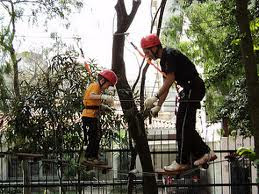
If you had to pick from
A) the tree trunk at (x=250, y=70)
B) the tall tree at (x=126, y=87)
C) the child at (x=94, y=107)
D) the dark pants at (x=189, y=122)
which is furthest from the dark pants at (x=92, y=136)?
the tree trunk at (x=250, y=70)

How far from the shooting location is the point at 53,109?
23.3 feet

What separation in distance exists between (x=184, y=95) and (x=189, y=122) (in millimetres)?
311

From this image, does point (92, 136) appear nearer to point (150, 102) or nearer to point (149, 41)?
point (150, 102)

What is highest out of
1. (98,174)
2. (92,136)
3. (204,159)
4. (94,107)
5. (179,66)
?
(179,66)

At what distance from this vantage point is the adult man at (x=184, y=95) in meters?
5.30

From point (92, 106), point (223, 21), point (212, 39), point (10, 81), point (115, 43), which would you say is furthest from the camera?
point (212, 39)

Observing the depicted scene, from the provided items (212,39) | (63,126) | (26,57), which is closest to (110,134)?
(63,126)

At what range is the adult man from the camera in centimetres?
530

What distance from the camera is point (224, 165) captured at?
1270 centimetres

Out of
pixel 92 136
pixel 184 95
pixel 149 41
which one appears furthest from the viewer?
pixel 92 136

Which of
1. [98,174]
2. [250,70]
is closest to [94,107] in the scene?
[250,70]

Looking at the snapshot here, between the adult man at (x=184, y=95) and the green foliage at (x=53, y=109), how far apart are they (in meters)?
1.99

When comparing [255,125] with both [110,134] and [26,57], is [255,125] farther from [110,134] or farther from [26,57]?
[26,57]

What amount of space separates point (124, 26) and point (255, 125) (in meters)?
2.97
